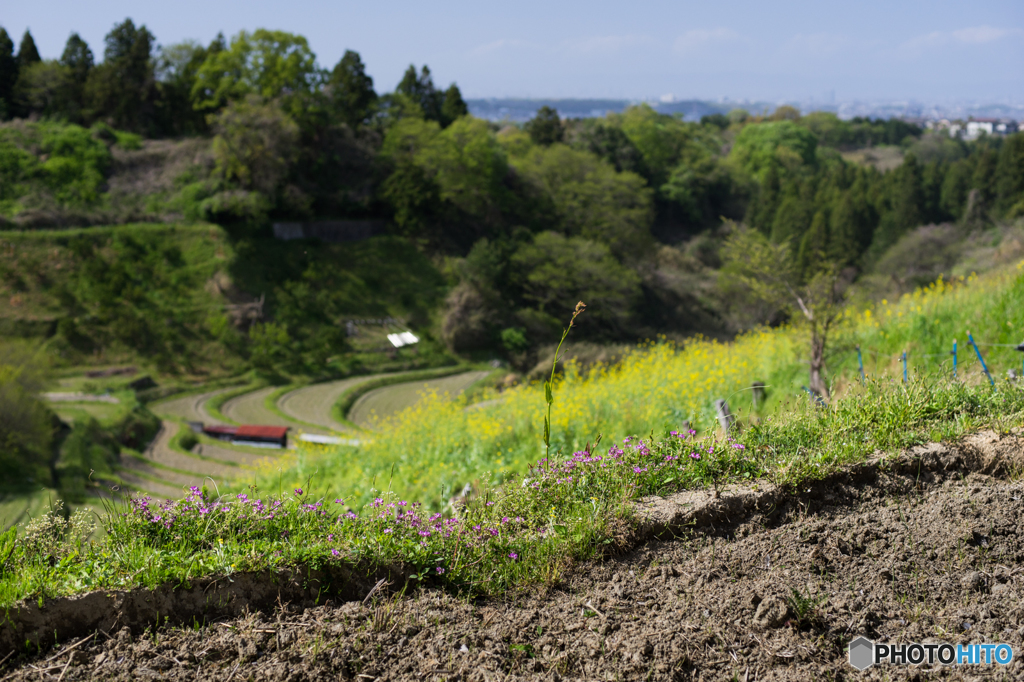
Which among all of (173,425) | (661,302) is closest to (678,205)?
(661,302)

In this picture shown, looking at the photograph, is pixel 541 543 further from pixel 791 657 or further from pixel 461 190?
pixel 461 190

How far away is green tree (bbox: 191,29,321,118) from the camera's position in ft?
137

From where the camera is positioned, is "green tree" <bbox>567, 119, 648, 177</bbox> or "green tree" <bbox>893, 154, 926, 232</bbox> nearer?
"green tree" <bbox>893, 154, 926, 232</bbox>

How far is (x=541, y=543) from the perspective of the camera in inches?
121

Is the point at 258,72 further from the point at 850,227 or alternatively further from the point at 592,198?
the point at 850,227

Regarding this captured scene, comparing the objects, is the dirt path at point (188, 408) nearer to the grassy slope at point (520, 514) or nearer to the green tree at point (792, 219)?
the grassy slope at point (520, 514)

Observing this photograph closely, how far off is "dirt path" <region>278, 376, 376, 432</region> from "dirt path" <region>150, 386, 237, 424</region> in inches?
127

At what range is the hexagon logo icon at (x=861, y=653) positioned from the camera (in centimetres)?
249

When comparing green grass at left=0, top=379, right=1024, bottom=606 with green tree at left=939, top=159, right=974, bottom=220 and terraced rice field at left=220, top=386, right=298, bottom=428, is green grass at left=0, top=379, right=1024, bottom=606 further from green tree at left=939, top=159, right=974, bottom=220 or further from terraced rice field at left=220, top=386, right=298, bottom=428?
green tree at left=939, top=159, right=974, bottom=220

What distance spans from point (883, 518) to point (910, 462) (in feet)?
1.80

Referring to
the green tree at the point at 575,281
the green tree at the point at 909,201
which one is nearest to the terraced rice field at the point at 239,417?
the green tree at the point at 575,281

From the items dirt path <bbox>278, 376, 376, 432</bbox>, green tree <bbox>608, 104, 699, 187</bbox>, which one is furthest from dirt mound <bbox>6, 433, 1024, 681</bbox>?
green tree <bbox>608, 104, 699, 187</bbox>

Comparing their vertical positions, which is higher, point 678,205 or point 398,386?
point 678,205

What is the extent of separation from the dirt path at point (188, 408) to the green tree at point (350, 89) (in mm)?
24360
